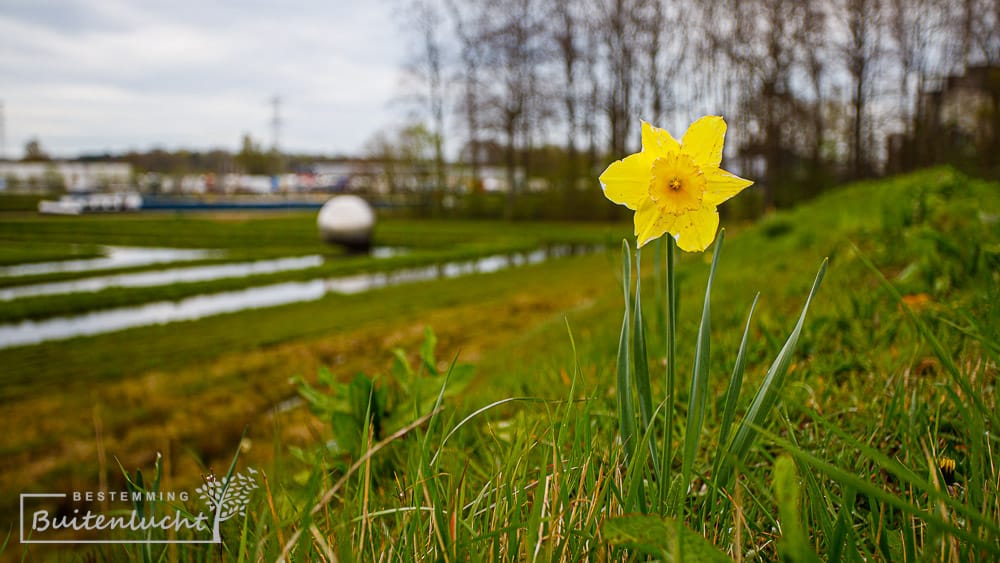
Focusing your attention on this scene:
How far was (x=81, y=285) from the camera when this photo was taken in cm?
1095

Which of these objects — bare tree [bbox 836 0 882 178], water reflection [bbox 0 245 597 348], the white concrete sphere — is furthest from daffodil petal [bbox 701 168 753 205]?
bare tree [bbox 836 0 882 178]

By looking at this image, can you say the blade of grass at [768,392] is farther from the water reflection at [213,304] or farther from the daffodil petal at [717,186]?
the water reflection at [213,304]

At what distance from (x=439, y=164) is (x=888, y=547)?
109 ft

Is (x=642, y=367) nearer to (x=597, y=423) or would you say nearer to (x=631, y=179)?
(x=631, y=179)

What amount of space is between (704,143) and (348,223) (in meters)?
16.4

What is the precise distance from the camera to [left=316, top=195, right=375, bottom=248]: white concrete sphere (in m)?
16.8

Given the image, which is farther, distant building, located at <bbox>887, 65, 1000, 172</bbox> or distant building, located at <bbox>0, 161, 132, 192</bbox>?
distant building, located at <bbox>0, 161, 132, 192</bbox>

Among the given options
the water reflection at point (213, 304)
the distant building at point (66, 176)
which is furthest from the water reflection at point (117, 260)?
the distant building at point (66, 176)

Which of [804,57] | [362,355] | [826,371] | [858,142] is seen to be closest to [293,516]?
[826,371]

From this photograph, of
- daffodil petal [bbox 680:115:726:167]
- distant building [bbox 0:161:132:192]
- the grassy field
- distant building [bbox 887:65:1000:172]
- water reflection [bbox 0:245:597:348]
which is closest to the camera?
the grassy field

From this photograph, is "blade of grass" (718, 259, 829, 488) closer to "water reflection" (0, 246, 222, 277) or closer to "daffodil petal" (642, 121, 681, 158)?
"daffodil petal" (642, 121, 681, 158)

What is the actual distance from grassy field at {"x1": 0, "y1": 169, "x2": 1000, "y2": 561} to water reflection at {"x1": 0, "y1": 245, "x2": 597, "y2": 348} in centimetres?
88

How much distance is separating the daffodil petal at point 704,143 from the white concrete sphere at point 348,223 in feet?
53.7

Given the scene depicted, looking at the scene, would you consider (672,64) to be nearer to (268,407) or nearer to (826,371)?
(268,407)
